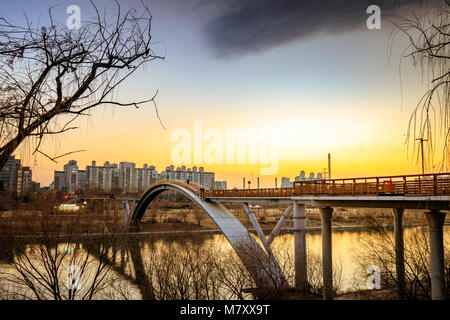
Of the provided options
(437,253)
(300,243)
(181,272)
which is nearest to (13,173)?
(437,253)

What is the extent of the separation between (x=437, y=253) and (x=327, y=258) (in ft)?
22.4

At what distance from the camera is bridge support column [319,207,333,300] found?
1830cm

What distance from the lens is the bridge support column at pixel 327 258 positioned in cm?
1830

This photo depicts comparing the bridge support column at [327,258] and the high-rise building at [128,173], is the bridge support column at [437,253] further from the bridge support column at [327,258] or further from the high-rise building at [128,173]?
the high-rise building at [128,173]

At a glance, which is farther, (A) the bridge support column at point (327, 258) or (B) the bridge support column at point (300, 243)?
(B) the bridge support column at point (300, 243)

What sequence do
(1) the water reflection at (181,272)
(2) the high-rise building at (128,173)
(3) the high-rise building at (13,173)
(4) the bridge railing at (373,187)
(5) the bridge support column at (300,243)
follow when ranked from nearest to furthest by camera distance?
(3) the high-rise building at (13,173), (4) the bridge railing at (373,187), (1) the water reflection at (181,272), (5) the bridge support column at (300,243), (2) the high-rise building at (128,173)

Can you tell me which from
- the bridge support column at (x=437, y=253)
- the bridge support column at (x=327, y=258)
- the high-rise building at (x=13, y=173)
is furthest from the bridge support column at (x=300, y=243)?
the high-rise building at (x=13, y=173)

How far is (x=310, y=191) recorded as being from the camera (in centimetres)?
2159

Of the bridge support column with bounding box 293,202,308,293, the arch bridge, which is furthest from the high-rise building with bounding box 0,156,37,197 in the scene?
the bridge support column with bounding box 293,202,308,293

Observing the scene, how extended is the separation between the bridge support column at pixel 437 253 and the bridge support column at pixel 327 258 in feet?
20.1

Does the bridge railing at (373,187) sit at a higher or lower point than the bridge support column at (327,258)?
higher

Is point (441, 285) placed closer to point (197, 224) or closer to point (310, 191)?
point (310, 191)

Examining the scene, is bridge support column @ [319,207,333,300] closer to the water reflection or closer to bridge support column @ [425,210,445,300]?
the water reflection
